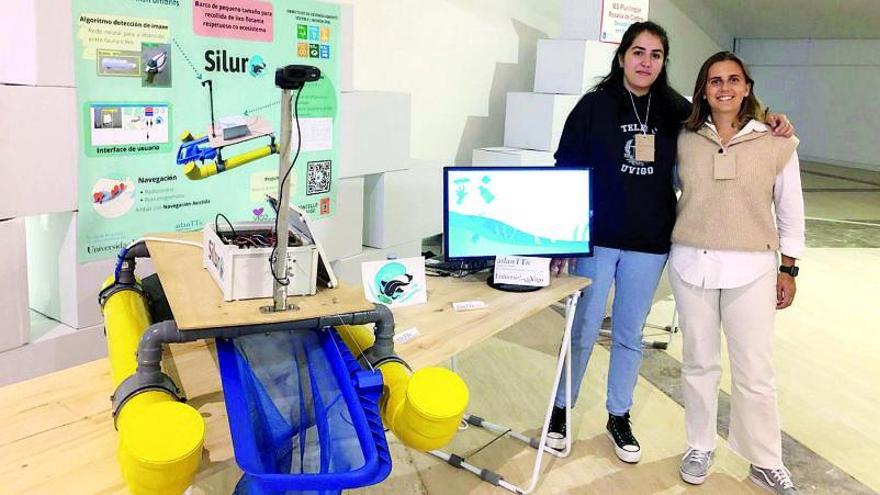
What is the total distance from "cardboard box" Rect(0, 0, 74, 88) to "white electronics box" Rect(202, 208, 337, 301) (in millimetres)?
1030

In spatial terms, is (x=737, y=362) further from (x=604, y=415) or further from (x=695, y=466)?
(x=604, y=415)

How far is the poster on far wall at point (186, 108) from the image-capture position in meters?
2.26

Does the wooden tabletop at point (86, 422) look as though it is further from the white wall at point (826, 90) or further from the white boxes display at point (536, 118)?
the white wall at point (826, 90)

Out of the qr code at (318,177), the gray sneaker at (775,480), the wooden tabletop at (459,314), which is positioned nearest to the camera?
the wooden tabletop at (459,314)

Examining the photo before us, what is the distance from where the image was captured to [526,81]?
6262 millimetres

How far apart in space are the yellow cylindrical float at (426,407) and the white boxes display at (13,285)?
1.40m

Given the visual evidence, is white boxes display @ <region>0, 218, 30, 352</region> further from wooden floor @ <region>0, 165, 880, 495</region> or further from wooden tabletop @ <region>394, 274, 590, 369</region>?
wooden tabletop @ <region>394, 274, 590, 369</region>

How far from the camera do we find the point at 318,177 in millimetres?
3111

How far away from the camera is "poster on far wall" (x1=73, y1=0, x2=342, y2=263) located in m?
2.26

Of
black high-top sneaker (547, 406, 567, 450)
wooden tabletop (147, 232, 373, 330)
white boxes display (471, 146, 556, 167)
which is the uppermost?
white boxes display (471, 146, 556, 167)

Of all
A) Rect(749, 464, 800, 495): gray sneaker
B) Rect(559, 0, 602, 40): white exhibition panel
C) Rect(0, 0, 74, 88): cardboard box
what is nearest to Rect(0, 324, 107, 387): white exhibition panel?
Rect(0, 0, 74, 88): cardboard box

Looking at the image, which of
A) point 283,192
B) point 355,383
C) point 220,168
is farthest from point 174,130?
point 355,383

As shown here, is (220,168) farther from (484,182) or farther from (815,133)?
(815,133)

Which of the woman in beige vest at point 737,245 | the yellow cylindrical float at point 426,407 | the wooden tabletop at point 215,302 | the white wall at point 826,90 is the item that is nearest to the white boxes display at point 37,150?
the wooden tabletop at point 215,302
